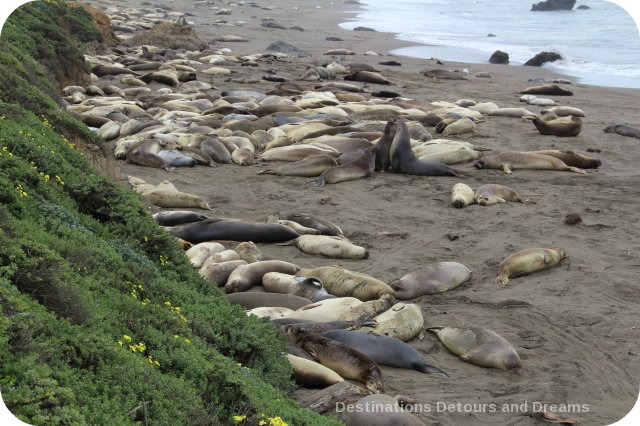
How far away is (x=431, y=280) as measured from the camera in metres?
5.77

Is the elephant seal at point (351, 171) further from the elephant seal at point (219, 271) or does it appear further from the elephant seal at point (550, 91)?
the elephant seal at point (550, 91)

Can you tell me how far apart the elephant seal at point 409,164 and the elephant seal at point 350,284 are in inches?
143

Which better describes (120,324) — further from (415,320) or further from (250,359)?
(415,320)

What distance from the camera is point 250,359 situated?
12.9 ft

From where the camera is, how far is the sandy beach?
4.30 meters

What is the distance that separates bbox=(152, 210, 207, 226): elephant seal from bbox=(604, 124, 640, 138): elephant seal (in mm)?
7200

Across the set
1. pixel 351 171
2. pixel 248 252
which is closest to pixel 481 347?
pixel 248 252

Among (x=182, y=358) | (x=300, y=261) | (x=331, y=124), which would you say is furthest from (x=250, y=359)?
(x=331, y=124)

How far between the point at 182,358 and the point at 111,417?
670mm

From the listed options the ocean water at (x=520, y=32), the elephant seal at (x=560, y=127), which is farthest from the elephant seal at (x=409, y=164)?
the ocean water at (x=520, y=32)

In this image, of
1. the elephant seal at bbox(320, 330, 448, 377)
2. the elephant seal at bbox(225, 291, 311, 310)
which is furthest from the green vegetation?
the elephant seal at bbox(225, 291, 311, 310)

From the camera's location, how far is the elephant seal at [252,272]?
220 inches

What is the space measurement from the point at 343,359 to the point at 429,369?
548mm

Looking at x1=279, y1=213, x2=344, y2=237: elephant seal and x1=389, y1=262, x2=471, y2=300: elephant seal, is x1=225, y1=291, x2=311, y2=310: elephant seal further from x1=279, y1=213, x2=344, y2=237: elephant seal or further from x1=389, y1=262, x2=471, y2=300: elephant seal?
x1=279, y1=213, x2=344, y2=237: elephant seal
